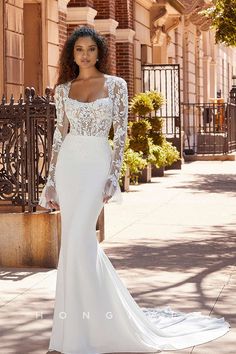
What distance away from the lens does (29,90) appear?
1002 centimetres

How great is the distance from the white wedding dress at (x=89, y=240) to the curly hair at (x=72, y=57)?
74 millimetres

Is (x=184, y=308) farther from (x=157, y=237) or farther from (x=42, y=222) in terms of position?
(x=157, y=237)

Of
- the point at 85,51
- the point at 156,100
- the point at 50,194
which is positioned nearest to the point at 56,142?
the point at 50,194

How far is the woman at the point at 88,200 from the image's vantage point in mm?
6133

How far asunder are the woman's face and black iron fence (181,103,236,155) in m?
26.3

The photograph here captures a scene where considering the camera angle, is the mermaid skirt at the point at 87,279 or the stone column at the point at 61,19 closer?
the mermaid skirt at the point at 87,279

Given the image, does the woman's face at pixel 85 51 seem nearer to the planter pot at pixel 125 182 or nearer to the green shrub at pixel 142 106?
the planter pot at pixel 125 182

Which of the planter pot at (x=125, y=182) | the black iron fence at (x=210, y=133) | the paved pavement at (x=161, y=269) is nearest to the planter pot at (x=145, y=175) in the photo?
the planter pot at (x=125, y=182)

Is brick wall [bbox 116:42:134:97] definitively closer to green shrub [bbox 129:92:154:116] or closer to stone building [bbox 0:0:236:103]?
stone building [bbox 0:0:236:103]

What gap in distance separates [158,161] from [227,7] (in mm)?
3684

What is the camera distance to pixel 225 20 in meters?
20.7

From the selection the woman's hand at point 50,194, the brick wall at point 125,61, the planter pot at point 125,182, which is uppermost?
the brick wall at point 125,61

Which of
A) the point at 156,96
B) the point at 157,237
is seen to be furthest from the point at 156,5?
the point at 157,237

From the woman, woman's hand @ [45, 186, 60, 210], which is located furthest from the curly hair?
woman's hand @ [45, 186, 60, 210]
